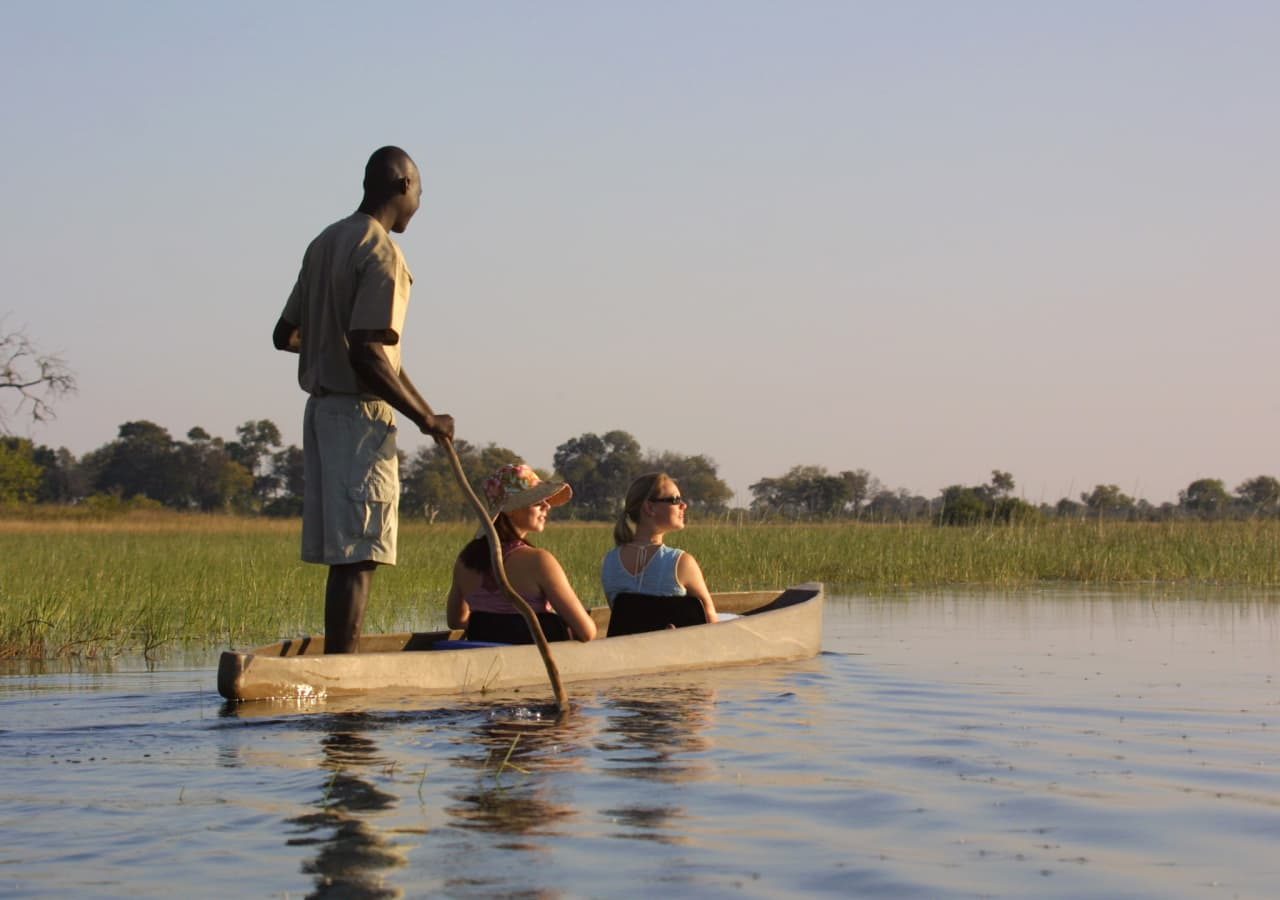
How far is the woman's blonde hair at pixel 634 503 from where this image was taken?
808 centimetres

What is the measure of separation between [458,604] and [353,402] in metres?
1.64

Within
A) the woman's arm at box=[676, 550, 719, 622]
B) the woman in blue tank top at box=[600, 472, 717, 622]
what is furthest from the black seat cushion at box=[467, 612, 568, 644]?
the woman's arm at box=[676, 550, 719, 622]

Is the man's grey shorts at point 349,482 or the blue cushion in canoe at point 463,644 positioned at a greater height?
the man's grey shorts at point 349,482

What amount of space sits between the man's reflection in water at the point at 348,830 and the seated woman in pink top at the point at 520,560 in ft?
5.47

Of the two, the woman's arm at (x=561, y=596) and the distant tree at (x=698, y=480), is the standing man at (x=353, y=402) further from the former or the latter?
the distant tree at (x=698, y=480)

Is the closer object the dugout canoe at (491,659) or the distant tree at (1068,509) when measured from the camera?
the dugout canoe at (491,659)

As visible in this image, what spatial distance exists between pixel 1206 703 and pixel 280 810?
4.45 meters

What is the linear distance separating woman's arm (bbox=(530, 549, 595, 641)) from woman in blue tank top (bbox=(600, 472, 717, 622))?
559 mm

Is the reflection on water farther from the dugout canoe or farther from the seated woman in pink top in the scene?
the seated woman in pink top

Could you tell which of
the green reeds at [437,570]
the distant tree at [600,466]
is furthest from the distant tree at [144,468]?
the green reeds at [437,570]

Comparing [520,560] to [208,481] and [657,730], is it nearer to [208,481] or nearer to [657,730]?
[657,730]

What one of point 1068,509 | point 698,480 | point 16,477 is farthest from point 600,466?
point 1068,509

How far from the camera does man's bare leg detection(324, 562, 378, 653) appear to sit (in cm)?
660

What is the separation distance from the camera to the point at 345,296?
6.56 metres
